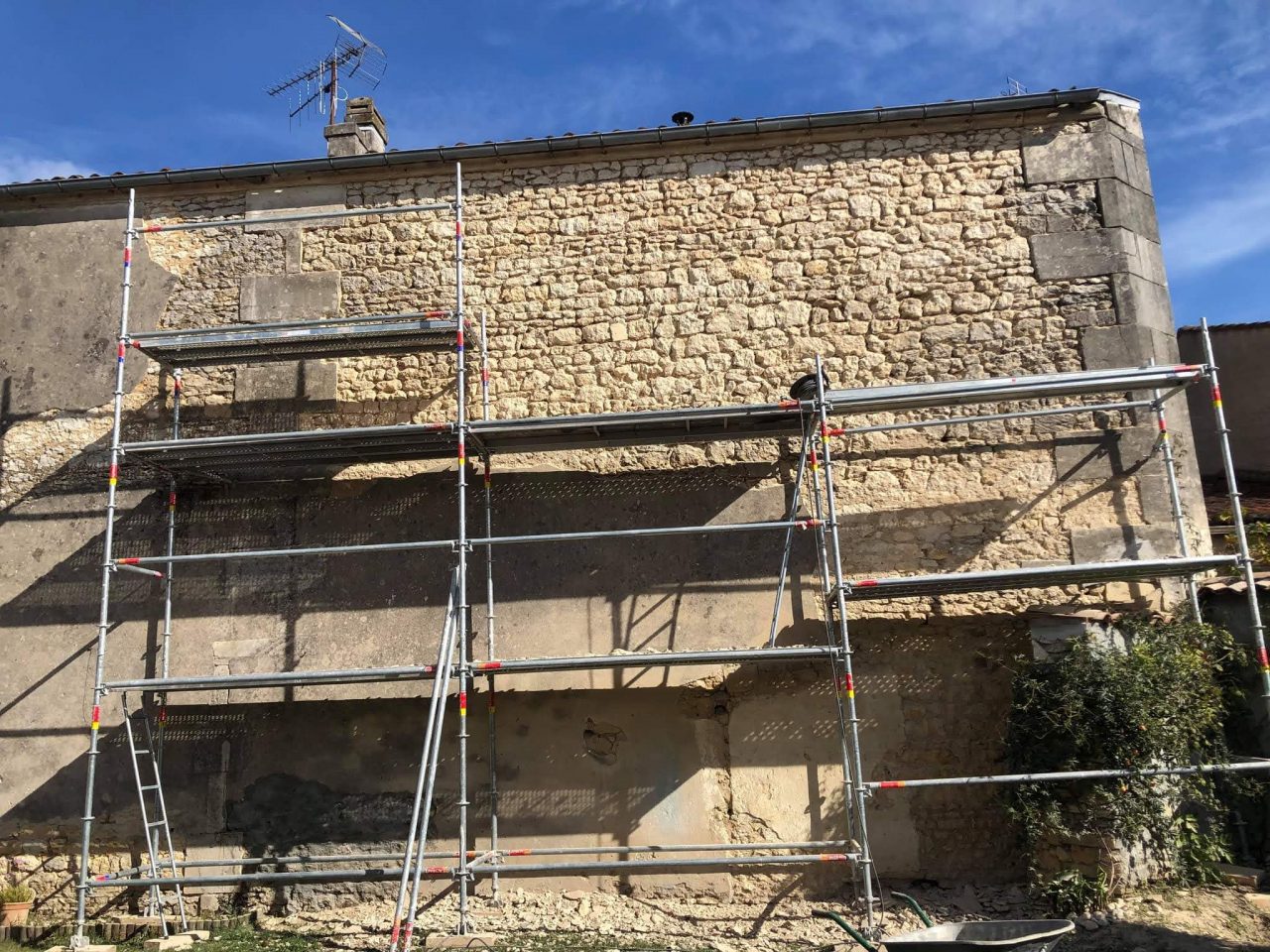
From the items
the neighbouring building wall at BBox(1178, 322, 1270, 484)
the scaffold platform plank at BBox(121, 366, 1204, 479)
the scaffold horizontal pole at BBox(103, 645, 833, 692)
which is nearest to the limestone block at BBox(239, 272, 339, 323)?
the scaffold platform plank at BBox(121, 366, 1204, 479)

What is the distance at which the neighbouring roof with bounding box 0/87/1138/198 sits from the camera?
7617mm

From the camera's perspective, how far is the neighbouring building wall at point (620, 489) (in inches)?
266

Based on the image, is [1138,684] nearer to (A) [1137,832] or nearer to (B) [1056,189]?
(A) [1137,832]

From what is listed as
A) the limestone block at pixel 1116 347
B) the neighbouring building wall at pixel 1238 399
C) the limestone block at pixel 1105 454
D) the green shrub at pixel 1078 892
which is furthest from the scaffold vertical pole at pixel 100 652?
the neighbouring building wall at pixel 1238 399

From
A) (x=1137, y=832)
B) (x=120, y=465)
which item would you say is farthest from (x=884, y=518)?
(x=120, y=465)

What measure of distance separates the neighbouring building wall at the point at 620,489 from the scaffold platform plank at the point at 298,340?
25 centimetres

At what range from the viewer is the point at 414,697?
22.5 feet

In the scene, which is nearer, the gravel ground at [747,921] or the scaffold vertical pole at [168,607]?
the gravel ground at [747,921]

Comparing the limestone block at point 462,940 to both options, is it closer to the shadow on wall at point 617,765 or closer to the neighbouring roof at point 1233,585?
the shadow on wall at point 617,765

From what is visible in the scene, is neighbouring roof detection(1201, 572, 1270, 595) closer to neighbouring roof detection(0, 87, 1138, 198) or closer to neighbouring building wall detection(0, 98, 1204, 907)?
neighbouring building wall detection(0, 98, 1204, 907)

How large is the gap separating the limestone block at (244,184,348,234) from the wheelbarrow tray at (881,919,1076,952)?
647 centimetres

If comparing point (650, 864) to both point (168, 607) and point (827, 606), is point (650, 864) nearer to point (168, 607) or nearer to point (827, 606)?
point (827, 606)

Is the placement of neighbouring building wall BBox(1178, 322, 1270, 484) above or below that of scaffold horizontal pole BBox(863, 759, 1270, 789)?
above

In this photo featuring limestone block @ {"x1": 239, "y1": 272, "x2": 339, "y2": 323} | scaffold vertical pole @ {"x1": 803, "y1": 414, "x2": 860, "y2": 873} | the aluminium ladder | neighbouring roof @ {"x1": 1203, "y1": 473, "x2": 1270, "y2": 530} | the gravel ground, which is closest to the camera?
the gravel ground
